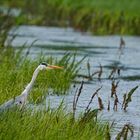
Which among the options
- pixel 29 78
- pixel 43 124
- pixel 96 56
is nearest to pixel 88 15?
pixel 96 56

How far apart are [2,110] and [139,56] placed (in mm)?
10901

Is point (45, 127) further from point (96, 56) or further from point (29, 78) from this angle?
point (96, 56)

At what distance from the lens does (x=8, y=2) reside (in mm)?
33188

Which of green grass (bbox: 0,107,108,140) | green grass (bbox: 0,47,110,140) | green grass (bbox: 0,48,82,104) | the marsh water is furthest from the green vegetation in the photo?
green grass (bbox: 0,107,108,140)

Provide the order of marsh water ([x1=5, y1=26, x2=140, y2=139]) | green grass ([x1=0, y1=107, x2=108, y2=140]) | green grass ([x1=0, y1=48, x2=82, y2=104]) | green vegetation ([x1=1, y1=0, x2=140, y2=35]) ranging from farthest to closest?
1. green vegetation ([x1=1, y1=0, x2=140, y2=35])
2. marsh water ([x1=5, y1=26, x2=140, y2=139])
3. green grass ([x1=0, y1=48, x2=82, y2=104])
4. green grass ([x1=0, y1=107, x2=108, y2=140])

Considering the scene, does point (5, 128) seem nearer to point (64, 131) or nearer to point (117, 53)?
point (64, 131)

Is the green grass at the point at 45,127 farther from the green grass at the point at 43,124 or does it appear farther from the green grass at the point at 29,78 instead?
the green grass at the point at 29,78

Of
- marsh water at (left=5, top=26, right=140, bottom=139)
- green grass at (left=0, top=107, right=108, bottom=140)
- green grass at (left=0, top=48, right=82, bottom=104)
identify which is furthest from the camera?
marsh water at (left=5, top=26, right=140, bottom=139)

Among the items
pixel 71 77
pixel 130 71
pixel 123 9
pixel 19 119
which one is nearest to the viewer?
pixel 19 119

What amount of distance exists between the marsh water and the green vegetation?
1.37 feet

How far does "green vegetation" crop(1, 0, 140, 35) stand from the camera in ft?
77.9

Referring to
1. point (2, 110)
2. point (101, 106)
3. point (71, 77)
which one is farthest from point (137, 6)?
point (2, 110)

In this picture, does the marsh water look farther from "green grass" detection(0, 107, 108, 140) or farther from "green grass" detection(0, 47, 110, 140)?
A: "green grass" detection(0, 107, 108, 140)

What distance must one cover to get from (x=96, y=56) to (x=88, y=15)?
5.82 metres
